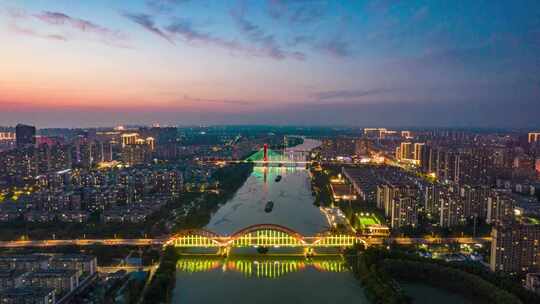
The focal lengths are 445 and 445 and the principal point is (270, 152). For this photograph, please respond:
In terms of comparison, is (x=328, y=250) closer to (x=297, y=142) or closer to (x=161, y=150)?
(x=161, y=150)

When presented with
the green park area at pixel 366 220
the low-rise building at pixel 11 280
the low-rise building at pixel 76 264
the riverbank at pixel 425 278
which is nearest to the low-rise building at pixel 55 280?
the low-rise building at pixel 11 280

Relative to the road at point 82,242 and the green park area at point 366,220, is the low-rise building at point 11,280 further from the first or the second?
the green park area at point 366,220

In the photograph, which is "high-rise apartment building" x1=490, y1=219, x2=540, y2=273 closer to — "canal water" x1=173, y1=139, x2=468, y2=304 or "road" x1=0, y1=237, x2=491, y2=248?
"road" x1=0, y1=237, x2=491, y2=248

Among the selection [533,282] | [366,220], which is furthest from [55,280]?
[533,282]

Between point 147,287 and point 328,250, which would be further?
point 328,250

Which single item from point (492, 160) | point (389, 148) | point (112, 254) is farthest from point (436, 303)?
point (389, 148)
